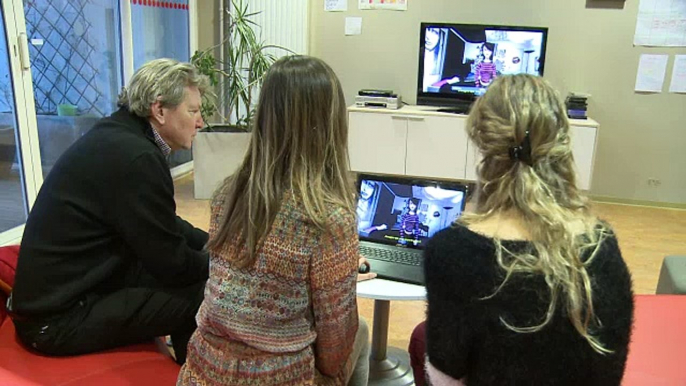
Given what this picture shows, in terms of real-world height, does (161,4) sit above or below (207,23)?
above

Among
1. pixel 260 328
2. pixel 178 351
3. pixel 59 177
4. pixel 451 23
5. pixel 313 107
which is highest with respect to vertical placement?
pixel 451 23

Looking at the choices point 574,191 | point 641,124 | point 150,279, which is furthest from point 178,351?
point 641,124

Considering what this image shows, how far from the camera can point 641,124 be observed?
15.1 ft

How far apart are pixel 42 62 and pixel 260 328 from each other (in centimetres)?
329

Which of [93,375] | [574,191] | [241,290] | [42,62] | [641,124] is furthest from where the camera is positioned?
[641,124]

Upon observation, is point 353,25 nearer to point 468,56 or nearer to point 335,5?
point 335,5

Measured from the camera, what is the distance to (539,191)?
1.09 metres

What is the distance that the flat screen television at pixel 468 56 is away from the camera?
4.43 metres

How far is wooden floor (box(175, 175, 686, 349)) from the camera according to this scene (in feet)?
9.06

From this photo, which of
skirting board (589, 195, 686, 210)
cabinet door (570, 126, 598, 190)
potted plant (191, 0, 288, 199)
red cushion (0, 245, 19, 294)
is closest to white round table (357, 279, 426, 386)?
red cushion (0, 245, 19, 294)

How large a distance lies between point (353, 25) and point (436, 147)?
127cm

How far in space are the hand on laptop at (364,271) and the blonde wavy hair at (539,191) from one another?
564 millimetres

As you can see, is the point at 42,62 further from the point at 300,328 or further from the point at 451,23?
the point at 300,328

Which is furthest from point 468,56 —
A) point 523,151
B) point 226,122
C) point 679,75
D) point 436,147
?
point 523,151
